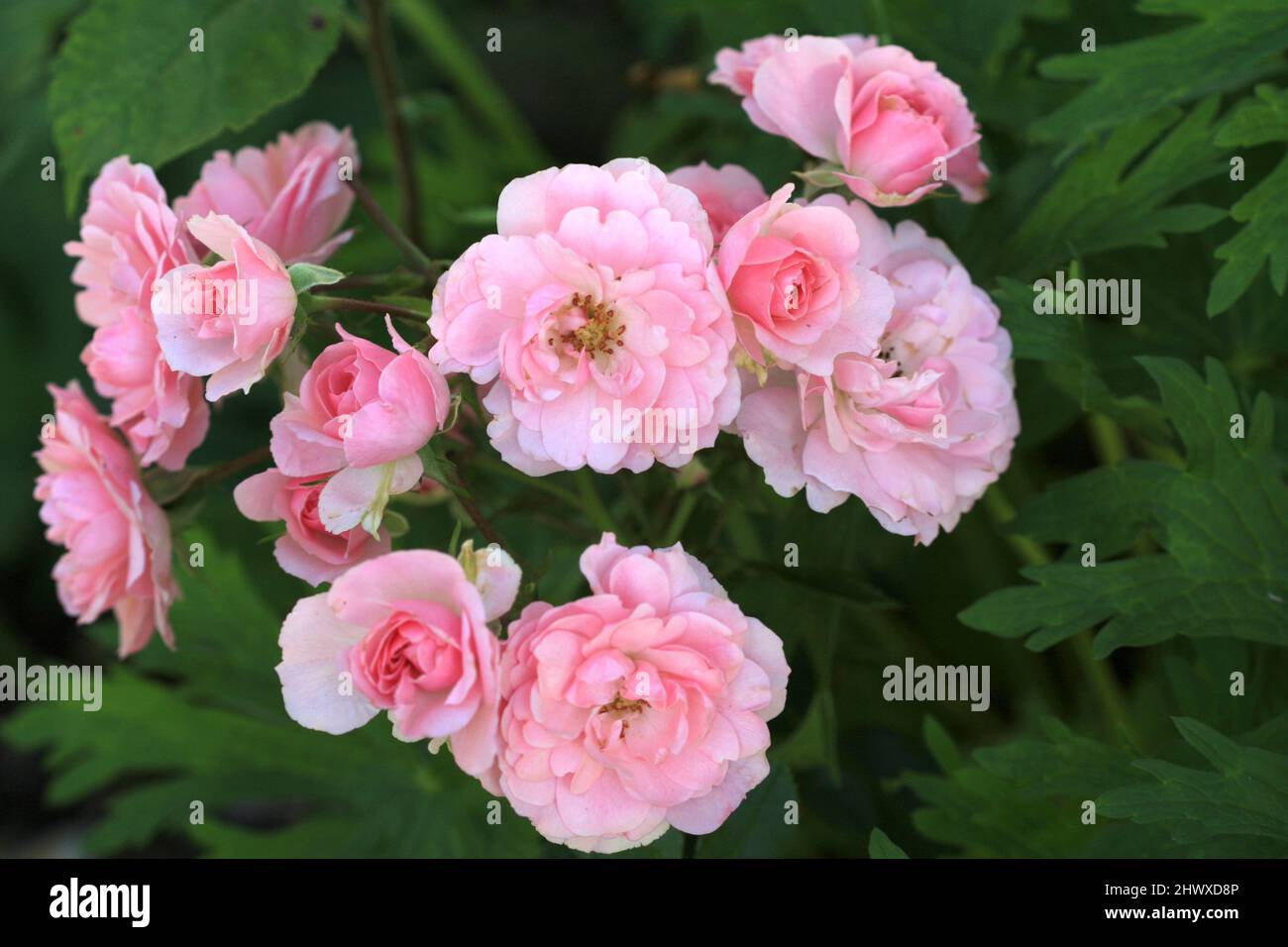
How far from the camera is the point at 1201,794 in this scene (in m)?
0.79

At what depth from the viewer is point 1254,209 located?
2.90 ft

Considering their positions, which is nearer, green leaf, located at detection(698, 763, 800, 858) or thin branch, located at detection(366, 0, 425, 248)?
green leaf, located at detection(698, 763, 800, 858)

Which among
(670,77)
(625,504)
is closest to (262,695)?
(625,504)

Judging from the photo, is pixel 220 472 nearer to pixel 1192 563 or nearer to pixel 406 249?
pixel 406 249

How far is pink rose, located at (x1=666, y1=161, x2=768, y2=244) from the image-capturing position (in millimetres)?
803

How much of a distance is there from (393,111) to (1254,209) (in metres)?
0.79

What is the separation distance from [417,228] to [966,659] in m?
0.80

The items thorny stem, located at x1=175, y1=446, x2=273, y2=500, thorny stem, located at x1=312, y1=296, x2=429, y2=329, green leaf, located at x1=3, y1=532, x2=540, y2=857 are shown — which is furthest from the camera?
green leaf, located at x1=3, y1=532, x2=540, y2=857

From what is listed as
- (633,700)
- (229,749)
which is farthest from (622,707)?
(229,749)

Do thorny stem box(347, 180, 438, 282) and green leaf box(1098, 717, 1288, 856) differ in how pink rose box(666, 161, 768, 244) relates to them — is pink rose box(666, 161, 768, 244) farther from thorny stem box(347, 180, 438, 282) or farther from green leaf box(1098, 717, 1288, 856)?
green leaf box(1098, 717, 1288, 856)

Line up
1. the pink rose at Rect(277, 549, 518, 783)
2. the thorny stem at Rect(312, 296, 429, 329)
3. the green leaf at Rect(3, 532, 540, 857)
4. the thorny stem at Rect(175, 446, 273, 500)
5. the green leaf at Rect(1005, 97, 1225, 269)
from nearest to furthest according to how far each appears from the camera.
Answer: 1. the pink rose at Rect(277, 549, 518, 783)
2. the thorny stem at Rect(312, 296, 429, 329)
3. the thorny stem at Rect(175, 446, 273, 500)
4. the green leaf at Rect(1005, 97, 1225, 269)
5. the green leaf at Rect(3, 532, 540, 857)

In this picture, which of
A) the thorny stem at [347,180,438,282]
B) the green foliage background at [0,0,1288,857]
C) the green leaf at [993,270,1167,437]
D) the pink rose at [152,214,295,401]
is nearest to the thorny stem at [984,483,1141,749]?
the green foliage background at [0,0,1288,857]

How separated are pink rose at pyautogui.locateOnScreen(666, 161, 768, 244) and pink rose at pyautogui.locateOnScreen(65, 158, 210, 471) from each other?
0.32 m
